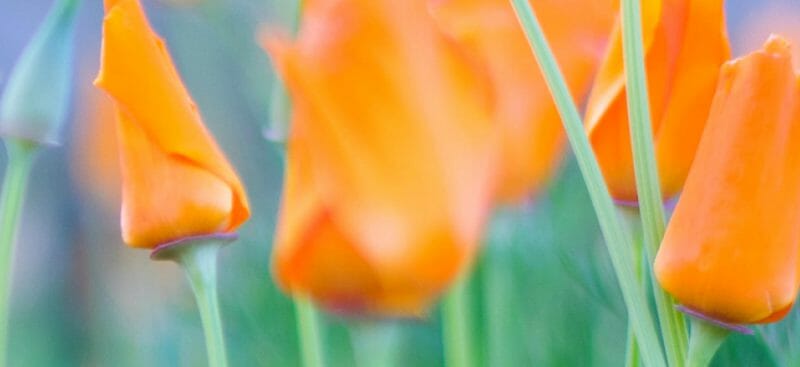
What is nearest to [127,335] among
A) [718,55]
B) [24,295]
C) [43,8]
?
[24,295]

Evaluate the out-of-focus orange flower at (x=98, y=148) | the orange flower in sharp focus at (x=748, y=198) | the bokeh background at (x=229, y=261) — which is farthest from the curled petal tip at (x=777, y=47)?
the out-of-focus orange flower at (x=98, y=148)

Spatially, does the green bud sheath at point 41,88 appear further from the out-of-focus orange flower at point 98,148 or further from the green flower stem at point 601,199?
the green flower stem at point 601,199

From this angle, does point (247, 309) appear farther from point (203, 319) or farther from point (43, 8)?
point (43, 8)

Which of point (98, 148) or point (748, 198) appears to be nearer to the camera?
point (748, 198)

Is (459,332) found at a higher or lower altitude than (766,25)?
lower

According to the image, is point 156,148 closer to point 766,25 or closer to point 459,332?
point 459,332

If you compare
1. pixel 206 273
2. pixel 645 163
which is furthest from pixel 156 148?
pixel 645 163

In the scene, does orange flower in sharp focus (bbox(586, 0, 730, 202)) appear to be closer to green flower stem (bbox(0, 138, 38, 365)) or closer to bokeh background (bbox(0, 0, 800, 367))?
bokeh background (bbox(0, 0, 800, 367))
